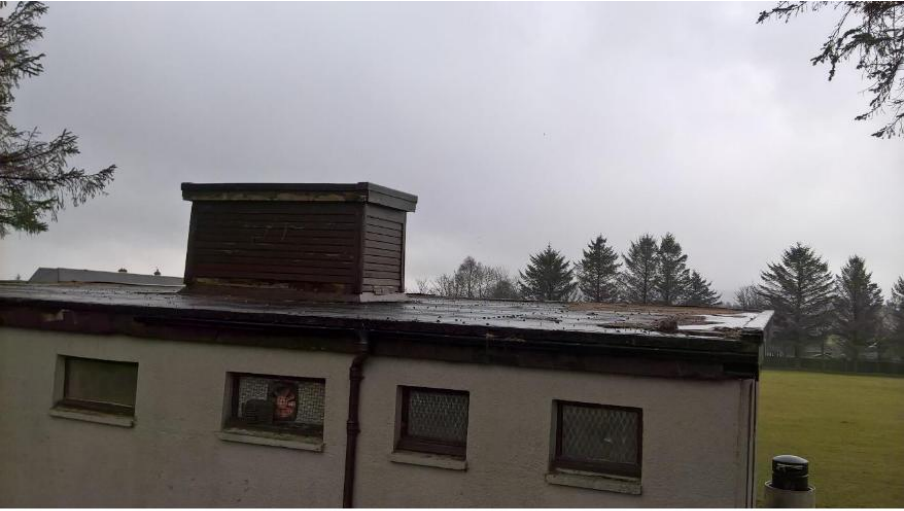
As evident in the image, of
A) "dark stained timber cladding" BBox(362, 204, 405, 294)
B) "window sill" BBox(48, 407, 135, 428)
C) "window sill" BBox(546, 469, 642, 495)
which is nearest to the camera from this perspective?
"window sill" BBox(546, 469, 642, 495)

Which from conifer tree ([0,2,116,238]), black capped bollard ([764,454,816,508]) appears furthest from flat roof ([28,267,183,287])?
black capped bollard ([764,454,816,508])

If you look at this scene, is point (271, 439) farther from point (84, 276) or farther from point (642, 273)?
point (642, 273)

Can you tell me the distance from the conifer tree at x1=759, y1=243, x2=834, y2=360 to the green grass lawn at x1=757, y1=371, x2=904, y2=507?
46.9ft

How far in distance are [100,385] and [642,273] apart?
6167cm

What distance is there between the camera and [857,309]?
68.3 meters

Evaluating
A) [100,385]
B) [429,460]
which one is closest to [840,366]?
[429,460]

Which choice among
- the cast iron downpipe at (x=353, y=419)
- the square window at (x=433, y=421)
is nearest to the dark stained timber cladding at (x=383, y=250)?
the cast iron downpipe at (x=353, y=419)

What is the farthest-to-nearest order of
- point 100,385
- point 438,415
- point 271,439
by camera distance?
point 100,385
point 271,439
point 438,415

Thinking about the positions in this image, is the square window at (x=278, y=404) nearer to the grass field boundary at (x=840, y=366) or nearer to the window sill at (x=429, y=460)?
the window sill at (x=429, y=460)

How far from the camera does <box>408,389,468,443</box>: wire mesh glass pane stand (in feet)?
23.2

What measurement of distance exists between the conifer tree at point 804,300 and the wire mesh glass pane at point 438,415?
226 ft

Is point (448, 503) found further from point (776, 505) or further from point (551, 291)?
point (551, 291)

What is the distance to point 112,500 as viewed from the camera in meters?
8.15

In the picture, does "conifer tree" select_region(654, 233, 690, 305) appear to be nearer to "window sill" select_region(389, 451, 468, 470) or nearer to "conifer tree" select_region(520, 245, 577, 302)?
"conifer tree" select_region(520, 245, 577, 302)
